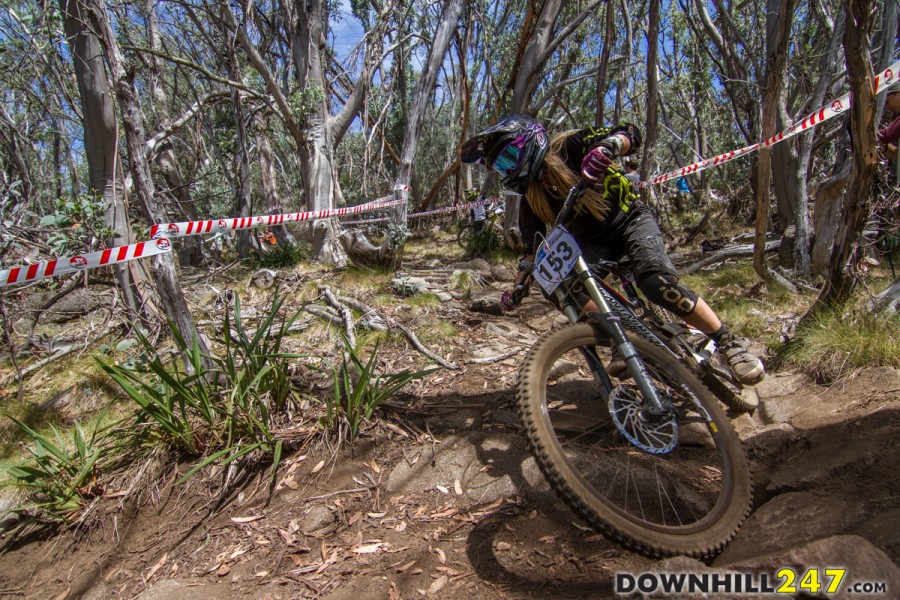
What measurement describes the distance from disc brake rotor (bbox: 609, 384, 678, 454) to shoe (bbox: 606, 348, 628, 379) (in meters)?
0.08

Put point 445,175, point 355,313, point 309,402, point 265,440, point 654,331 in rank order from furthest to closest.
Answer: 1. point 445,175
2. point 355,313
3. point 309,402
4. point 265,440
5. point 654,331

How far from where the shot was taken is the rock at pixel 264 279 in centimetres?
608

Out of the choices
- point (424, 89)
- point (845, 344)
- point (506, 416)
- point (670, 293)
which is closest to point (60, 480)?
point (506, 416)

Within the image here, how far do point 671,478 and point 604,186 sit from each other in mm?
1476

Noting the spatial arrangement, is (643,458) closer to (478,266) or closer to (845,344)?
(845,344)

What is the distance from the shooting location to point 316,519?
223 centimetres

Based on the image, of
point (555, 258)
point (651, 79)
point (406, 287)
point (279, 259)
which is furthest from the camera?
point (279, 259)

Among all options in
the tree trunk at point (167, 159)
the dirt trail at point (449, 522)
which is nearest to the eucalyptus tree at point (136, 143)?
the dirt trail at point (449, 522)

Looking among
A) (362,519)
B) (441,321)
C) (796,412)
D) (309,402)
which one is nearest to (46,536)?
(309,402)

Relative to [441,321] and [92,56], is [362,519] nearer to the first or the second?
[441,321]

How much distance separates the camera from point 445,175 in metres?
10.4

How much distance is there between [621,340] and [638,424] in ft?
1.13

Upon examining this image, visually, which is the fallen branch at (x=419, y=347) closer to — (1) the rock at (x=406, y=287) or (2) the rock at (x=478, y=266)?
(1) the rock at (x=406, y=287)

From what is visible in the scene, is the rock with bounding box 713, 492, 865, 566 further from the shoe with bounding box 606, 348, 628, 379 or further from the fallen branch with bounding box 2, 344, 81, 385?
the fallen branch with bounding box 2, 344, 81, 385
